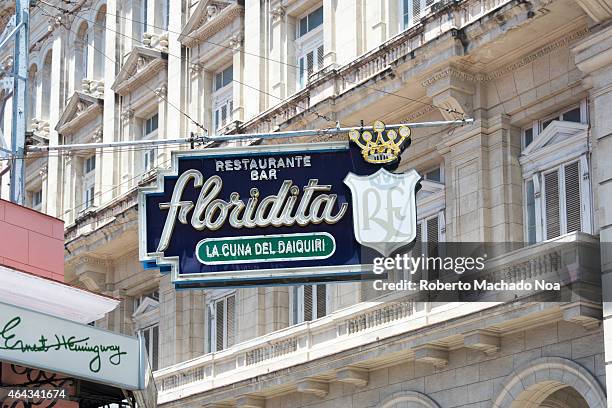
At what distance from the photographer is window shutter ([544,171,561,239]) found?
25672mm

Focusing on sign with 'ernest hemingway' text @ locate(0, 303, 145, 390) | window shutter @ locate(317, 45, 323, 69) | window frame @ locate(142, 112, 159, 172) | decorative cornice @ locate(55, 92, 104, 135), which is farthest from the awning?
decorative cornice @ locate(55, 92, 104, 135)

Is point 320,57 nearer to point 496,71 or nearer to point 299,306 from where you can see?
point 299,306

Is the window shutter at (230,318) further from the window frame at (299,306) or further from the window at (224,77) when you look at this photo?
the window at (224,77)

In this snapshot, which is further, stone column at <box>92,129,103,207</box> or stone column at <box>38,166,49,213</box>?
stone column at <box>38,166,49,213</box>

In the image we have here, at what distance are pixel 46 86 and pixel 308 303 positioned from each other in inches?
731

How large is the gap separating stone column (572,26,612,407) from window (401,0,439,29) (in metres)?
6.01

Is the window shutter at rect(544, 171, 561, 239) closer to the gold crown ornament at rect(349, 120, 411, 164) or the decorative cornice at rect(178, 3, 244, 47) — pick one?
the gold crown ornament at rect(349, 120, 411, 164)

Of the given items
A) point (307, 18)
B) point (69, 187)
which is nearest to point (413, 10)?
point (307, 18)

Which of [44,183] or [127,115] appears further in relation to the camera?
[44,183]

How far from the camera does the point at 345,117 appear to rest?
29516 millimetres

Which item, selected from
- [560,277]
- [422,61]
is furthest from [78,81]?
[560,277]

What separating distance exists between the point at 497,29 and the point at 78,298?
11.3 metres

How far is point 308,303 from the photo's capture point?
31844 mm

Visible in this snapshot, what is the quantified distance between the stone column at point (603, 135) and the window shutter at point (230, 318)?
40.5 ft
